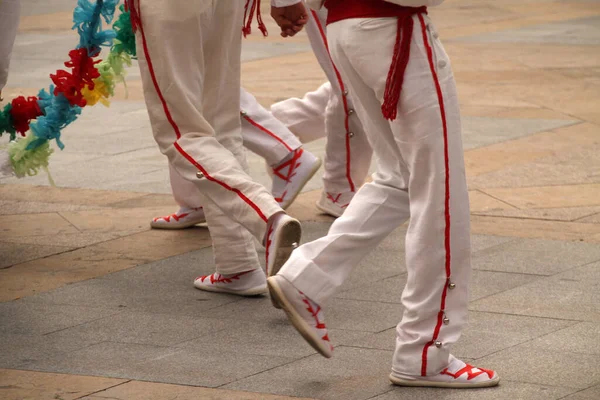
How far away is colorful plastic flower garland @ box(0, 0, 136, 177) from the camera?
16.6 feet

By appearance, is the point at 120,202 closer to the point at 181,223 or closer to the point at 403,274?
the point at 181,223

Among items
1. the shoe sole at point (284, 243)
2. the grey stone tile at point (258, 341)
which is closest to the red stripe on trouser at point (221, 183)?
the shoe sole at point (284, 243)

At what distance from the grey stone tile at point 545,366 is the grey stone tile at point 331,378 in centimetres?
36

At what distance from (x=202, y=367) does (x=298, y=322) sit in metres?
0.42

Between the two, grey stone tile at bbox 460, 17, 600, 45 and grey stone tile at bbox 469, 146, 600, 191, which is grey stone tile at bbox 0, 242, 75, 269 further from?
grey stone tile at bbox 460, 17, 600, 45

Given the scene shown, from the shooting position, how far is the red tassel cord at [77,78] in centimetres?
522

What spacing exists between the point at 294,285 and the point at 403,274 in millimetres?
1358

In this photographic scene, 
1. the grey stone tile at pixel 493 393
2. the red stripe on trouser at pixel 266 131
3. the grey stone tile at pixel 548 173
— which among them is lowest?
the grey stone tile at pixel 548 173

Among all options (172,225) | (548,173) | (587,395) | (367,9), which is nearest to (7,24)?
(172,225)

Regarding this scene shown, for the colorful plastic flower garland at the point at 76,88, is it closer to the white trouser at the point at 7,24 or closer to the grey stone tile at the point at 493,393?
the white trouser at the point at 7,24

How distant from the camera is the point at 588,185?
261 inches

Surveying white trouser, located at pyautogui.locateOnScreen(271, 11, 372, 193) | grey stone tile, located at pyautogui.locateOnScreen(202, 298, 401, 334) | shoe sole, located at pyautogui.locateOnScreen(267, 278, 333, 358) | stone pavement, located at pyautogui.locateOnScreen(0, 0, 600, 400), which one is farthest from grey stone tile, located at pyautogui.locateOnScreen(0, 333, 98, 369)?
white trouser, located at pyautogui.locateOnScreen(271, 11, 372, 193)

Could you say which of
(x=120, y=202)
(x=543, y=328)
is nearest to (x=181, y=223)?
(x=120, y=202)

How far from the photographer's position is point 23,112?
216 inches
